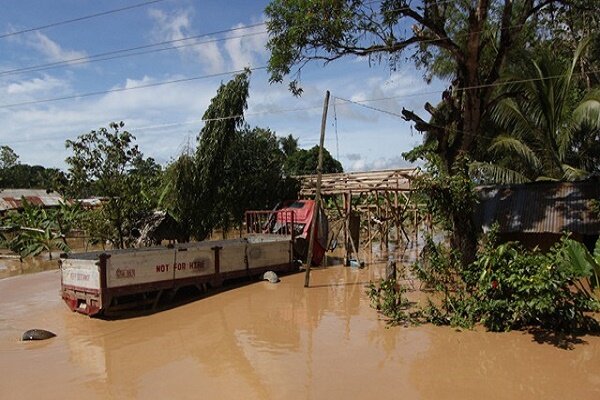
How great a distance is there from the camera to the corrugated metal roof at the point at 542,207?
12117 mm

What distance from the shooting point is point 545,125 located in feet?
53.7

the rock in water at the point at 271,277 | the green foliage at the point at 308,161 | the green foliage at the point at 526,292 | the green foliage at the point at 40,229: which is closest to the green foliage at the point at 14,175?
the green foliage at the point at 308,161

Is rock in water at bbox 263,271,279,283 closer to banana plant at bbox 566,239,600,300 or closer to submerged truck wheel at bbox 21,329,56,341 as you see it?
submerged truck wheel at bbox 21,329,56,341

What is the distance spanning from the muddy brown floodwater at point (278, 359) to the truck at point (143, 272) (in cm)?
53

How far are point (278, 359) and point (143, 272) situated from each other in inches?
176

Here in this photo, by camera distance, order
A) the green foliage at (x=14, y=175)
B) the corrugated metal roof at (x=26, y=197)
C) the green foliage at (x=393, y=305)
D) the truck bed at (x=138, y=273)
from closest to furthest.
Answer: the green foliage at (x=393, y=305), the truck bed at (x=138, y=273), the corrugated metal roof at (x=26, y=197), the green foliage at (x=14, y=175)

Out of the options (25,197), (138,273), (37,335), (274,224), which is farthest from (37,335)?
(25,197)

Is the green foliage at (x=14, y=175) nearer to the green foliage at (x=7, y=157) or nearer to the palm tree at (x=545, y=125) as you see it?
the green foliage at (x=7, y=157)

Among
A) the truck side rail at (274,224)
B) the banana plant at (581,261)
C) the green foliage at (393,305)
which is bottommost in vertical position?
the green foliage at (393,305)

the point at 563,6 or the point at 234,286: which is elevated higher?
the point at 563,6

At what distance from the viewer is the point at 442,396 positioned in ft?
20.5

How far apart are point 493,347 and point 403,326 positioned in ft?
6.02

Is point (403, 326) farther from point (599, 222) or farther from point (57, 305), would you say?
point (57, 305)

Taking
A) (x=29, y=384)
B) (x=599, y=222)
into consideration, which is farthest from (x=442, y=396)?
(x=599, y=222)
